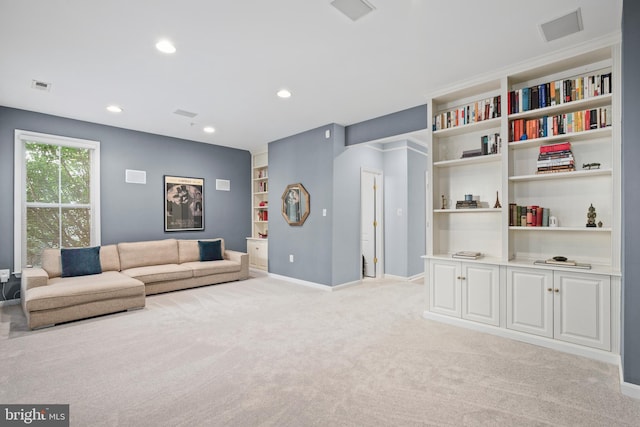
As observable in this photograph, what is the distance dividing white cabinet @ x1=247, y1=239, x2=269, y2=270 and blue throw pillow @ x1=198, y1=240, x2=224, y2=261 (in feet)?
3.31

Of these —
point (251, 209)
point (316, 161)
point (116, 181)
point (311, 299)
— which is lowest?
point (311, 299)

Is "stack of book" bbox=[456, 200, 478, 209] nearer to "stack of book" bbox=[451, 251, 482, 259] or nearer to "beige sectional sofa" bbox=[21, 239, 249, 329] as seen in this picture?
"stack of book" bbox=[451, 251, 482, 259]

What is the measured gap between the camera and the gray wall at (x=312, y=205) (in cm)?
528

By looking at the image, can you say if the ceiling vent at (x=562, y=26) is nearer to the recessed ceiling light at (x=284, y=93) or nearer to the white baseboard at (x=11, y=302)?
the recessed ceiling light at (x=284, y=93)

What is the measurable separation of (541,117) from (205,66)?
341 cm

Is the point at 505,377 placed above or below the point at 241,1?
below

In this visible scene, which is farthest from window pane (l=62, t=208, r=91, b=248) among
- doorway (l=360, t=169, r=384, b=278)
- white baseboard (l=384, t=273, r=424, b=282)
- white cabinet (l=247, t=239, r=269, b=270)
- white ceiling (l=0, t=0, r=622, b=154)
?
white baseboard (l=384, t=273, r=424, b=282)

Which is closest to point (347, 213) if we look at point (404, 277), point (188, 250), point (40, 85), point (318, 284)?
point (318, 284)

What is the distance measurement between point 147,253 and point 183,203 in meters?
1.22

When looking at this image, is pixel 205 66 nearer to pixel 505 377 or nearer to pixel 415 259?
pixel 505 377

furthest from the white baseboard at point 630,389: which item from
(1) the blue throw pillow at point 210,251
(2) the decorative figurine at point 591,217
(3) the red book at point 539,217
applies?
(1) the blue throw pillow at point 210,251

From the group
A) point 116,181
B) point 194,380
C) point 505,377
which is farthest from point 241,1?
point 116,181

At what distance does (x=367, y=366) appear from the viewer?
8.46 ft

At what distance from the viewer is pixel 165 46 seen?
2.79 metres
